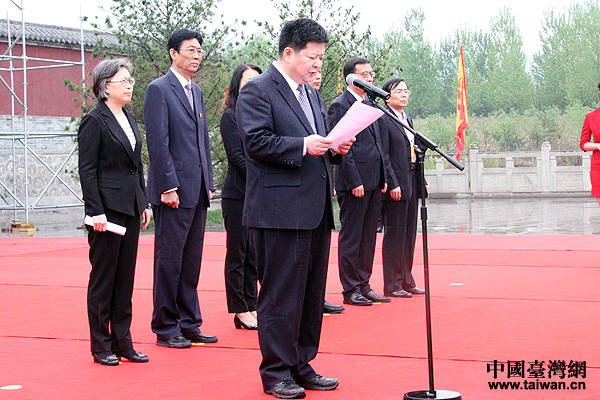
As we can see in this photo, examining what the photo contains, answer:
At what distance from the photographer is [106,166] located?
3.45 m

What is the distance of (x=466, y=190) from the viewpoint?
77.3 ft

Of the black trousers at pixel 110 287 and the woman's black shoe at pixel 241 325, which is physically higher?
the black trousers at pixel 110 287

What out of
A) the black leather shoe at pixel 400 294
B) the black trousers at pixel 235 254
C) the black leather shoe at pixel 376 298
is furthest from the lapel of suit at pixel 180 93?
the black leather shoe at pixel 400 294

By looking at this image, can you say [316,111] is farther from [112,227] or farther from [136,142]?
[112,227]

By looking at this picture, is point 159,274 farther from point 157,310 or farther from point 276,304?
point 276,304

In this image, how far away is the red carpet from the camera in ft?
9.64

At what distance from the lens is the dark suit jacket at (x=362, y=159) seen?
15.9 feet

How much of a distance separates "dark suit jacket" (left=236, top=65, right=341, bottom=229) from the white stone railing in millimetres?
20288

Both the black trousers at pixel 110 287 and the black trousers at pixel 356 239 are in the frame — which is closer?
the black trousers at pixel 110 287

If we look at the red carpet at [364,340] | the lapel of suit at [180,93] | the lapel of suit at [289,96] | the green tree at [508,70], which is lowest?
the red carpet at [364,340]

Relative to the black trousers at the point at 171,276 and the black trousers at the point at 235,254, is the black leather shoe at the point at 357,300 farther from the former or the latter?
the black trousers at the point at 171,276

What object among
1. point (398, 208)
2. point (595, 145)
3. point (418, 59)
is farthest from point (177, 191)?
point (418, 59)

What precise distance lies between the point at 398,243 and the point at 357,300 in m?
0.61

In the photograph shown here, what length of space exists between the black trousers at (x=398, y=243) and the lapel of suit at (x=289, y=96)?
88.9 inches
